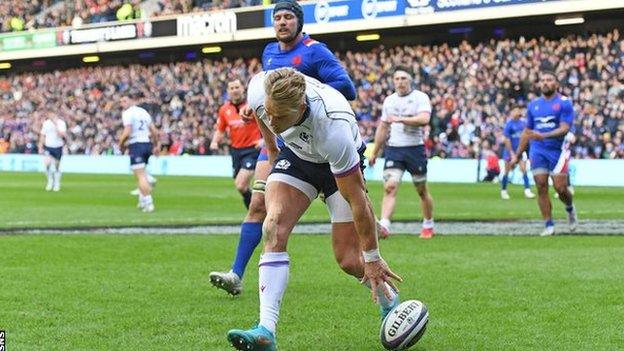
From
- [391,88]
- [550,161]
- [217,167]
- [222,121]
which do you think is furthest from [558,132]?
[217,167]

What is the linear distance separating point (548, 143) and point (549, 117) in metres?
0.39

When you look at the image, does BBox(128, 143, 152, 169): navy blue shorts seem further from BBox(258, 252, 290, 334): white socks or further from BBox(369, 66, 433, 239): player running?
BBox(258, 252, 290, 334): white socks

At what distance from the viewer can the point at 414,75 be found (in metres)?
40.8

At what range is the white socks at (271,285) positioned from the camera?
6.62 metres

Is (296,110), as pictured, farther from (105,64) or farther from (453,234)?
(105,64)

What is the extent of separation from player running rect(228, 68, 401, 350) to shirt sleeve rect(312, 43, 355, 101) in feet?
4.29

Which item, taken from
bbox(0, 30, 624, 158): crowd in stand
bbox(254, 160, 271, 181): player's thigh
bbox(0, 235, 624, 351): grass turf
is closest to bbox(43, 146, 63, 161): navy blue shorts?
bbox(0, 30, 624, 158): crowd in stand

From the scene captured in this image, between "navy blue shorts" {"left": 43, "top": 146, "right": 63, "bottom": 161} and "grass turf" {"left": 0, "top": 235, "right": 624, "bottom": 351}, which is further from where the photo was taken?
"navy blue shorts" {"left": 43, "top": 146, "right": 63, "bottom": 161}

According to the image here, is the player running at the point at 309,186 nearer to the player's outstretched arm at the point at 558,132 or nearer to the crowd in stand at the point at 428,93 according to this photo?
the player's outstretched arm at the point at 558,132

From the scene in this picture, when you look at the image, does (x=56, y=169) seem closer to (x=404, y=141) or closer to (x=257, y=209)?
(x=404, y=141)

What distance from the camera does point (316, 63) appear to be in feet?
29.6

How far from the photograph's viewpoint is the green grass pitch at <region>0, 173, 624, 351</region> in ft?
23.7

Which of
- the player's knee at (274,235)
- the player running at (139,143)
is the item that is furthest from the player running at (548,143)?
the player's knee at (274,235)

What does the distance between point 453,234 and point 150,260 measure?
5459 millimetres
